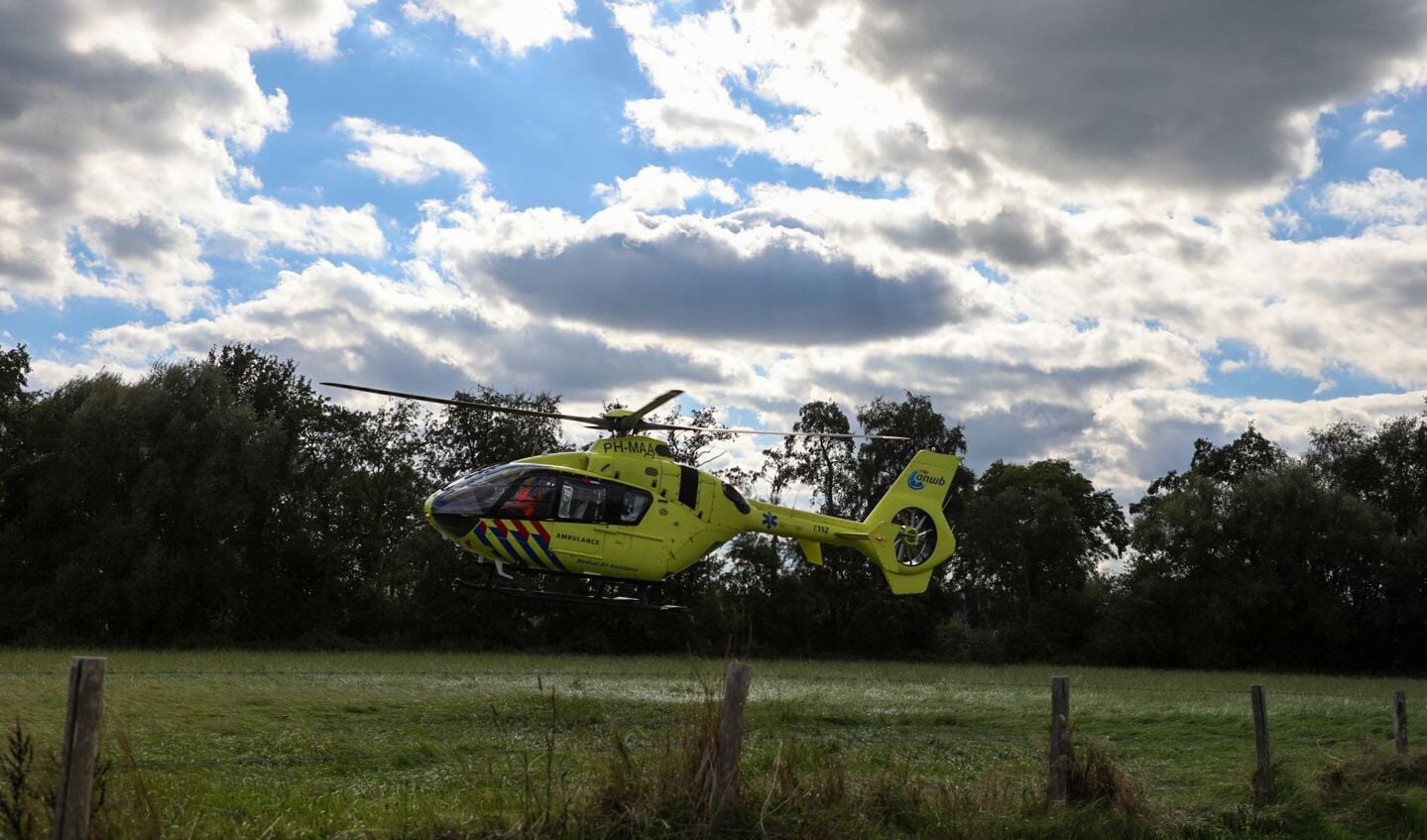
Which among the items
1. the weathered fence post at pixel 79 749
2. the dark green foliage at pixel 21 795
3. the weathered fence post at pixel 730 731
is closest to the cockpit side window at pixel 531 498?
the weathered fence post at pixel 730 731

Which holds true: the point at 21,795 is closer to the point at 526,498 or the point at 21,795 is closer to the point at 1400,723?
the point at 526,498

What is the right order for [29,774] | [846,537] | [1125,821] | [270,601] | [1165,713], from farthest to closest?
[270,601] → [846,537] → [1165,713] → [1125,821] → [29,774]

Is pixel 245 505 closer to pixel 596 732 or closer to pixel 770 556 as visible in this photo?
pixel 770 556

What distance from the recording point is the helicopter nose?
71.9 ft

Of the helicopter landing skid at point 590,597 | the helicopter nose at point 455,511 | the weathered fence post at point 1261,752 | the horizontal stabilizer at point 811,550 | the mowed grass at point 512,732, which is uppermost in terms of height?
the helicopter nose at point 455,511

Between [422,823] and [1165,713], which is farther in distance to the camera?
[1165,713]

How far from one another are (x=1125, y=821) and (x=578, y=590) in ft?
141

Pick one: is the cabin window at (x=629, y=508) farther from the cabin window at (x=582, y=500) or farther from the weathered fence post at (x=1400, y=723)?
the weathered fence post at (x=1400, y=723)

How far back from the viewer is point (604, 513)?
22781mm

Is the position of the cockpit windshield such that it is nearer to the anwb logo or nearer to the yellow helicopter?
the yellow helicopter

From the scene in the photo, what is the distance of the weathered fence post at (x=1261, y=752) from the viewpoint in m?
13.8

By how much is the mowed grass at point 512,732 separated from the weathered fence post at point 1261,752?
8.2 inches

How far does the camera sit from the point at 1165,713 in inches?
988

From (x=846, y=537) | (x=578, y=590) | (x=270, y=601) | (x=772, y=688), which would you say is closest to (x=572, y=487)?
(x=846, y=537)
